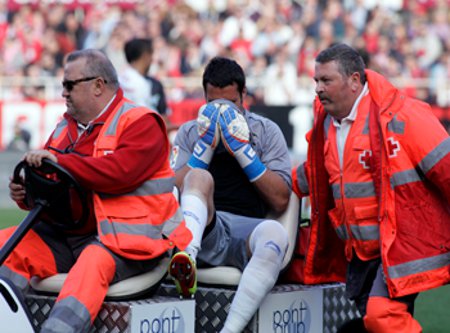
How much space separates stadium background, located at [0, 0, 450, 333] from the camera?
17.6 m

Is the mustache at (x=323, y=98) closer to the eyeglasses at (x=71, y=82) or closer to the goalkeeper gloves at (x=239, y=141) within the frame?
the goalkeeper gloves at (x=239, y=141)

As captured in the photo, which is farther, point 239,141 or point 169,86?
point 169,86

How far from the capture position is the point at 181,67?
768 inches

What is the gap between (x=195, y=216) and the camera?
5008 mm

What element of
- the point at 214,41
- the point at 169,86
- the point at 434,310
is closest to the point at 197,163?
the point at 434,310

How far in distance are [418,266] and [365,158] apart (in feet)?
1.77

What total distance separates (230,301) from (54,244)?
87 cm

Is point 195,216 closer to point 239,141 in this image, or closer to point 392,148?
point 239,141

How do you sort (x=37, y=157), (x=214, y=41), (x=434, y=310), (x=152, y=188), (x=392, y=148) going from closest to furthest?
(x=37, y=157) → (x=392, y=148) → (x=152, y=188) → (x=434, y=310) → (x=214, y=41)

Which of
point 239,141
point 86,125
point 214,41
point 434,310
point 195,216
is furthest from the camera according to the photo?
point 214,41

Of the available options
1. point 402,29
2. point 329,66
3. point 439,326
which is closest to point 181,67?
point 402,29

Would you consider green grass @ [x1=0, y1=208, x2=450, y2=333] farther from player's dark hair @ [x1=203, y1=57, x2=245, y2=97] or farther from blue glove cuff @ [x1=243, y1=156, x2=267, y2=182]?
player's dark hair @ [x1=203, y1=57, x2=245, y2=97]

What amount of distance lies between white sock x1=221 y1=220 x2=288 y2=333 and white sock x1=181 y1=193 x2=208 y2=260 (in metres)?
0.26

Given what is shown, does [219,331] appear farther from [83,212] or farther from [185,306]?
[83,212]
